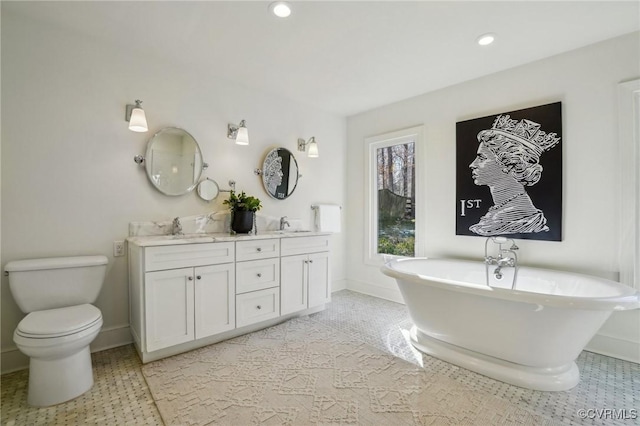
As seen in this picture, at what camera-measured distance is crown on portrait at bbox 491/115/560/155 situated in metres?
2.58

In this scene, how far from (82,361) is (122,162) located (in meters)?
1.47

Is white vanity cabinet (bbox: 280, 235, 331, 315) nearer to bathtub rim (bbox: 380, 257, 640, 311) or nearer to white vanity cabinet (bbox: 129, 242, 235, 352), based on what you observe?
white vanity cabinet (bbox: 129, 242, 235, 352)

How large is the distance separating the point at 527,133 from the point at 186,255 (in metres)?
3.10

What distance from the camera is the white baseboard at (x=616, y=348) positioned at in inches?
87.4

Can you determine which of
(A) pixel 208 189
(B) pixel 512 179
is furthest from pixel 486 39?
(A) pixel 208 189

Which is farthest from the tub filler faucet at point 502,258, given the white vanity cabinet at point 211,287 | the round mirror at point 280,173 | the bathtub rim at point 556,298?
the round mirror at point 280,173

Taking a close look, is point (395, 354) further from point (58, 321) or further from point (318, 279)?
point (58, 321)

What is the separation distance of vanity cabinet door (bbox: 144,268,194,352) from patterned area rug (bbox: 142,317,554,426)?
6.8 inches

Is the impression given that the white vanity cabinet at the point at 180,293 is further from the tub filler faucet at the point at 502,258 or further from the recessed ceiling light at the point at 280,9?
the tub filler faucet at the point at 502,258

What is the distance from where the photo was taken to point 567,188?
2512 millimetres

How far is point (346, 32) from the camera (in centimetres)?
221

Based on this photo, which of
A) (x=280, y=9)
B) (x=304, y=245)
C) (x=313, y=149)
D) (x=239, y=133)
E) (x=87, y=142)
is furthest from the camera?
(x=313, y=149)

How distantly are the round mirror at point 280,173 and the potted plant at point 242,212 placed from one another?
49cm

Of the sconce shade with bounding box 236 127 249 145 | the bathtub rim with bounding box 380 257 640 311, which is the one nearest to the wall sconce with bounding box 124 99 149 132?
the sconce shade with bounding box 236 127 249 145
